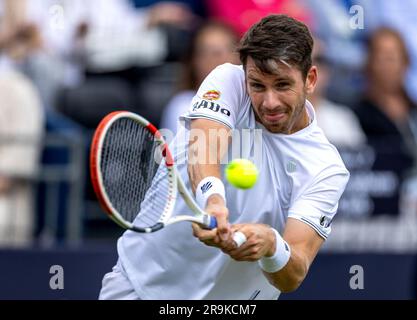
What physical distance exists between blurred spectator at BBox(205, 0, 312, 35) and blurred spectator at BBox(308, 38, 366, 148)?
40 centimetres

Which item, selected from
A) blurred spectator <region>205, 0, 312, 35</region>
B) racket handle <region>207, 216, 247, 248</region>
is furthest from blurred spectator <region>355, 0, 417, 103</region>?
racket handle <region>207, 216, 247, 248</region>

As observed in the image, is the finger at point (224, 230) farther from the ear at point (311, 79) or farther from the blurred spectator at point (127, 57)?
the blurred spectator at point (127, 57)

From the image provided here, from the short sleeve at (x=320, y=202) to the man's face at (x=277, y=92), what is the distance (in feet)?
1.15

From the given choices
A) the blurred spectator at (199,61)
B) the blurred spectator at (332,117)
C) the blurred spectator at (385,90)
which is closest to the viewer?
the blurred spectator at (199,61)

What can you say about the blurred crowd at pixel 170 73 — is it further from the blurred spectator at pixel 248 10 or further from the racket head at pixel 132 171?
the racket head at pixel 132 171

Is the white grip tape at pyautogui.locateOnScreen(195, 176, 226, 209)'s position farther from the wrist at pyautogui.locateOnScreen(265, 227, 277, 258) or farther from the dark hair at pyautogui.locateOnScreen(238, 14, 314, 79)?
the dark hair at pyautogui.locateOnScreen(238, 14, 314, 79)

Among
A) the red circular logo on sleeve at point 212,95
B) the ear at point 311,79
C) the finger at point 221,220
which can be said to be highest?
the ear at point 311,79

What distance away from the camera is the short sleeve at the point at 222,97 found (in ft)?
18.1

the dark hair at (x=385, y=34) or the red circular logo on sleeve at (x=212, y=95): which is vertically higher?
the red circular logo on sleeve at (x=212, y=95)

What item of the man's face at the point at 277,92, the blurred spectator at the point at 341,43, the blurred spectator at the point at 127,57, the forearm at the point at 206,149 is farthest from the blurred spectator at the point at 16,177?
the man's face at the point at 277,92

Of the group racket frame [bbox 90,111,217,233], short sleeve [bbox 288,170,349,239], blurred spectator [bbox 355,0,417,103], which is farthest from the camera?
blurred spectator [bbox 355,0,417,103]

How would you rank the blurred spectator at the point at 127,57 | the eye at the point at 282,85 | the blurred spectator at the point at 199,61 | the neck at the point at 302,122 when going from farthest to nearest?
the blurred spectator at the point at 127,57, the blurred spectator at the point at 199,61, the neck at the point at 302,122, the eye at the point at 282,85

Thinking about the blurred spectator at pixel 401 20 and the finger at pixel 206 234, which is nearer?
the finger at pixel 206 234

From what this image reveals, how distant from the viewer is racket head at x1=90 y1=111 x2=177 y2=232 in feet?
16.5
